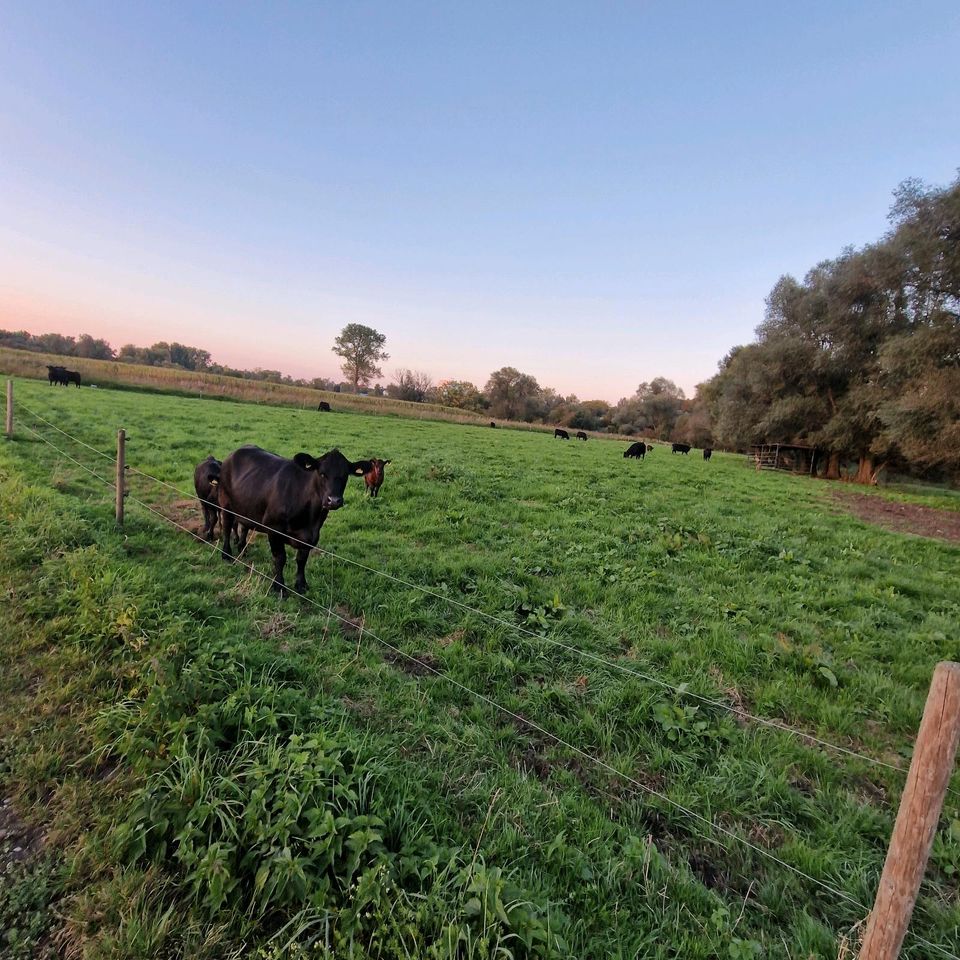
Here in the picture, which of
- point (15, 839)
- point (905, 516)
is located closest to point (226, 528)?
point (15, 839)

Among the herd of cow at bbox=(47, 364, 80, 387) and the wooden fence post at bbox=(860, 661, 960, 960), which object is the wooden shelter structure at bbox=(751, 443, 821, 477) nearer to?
the wooden fence post at bbox=(860, 661, 960, 960)

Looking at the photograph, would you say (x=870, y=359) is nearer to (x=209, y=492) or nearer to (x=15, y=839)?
(x=209, y=492)

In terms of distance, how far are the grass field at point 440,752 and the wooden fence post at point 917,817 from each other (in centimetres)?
64

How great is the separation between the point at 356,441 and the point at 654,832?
1691 cm

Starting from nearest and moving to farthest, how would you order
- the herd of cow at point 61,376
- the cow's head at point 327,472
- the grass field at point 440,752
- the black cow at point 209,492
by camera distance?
1. the grass field at point 440,752
2. the cow's head at point 327,472
3. the black cow at point 209,492
4. the herd of cow at point 61,376

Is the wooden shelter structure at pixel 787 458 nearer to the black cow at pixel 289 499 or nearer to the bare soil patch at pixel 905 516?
the bare soil patch at pixel 905 516

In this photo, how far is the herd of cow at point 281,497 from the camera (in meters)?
5.30

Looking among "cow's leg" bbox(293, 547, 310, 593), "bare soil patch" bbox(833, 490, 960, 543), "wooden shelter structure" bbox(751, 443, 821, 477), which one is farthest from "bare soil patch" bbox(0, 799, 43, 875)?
"wooden shelter structure" bbox(751, 443, 821, 477)

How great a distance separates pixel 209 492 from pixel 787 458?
1425 inches

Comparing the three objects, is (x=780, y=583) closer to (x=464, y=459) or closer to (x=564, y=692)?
(x=564, y=692)

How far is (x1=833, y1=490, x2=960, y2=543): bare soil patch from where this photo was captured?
1209cm

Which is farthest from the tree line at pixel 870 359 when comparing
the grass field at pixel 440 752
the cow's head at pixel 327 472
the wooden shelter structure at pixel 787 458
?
the cow's head at pixel 327 472

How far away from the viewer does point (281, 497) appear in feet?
18.1

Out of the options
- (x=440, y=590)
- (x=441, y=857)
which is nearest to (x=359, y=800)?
(x=441, y=857)
